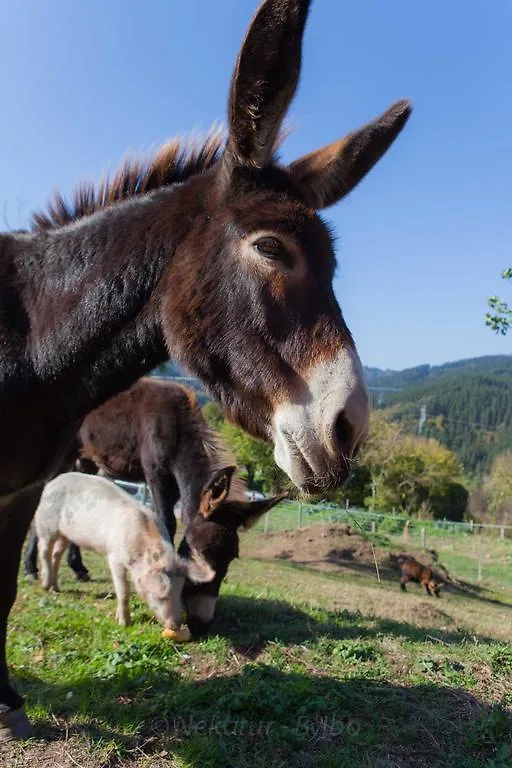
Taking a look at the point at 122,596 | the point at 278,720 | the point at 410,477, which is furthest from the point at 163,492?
the point at 410,477

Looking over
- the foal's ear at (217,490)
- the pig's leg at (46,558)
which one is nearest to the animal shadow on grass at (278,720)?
the foal's ear at (217,490)

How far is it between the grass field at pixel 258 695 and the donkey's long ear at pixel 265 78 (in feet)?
10.6

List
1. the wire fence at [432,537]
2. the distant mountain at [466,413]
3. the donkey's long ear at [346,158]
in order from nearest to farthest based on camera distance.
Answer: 1. the donkey's long ear at [346,158]
2. the wire fence at [432,537]
3. the distant mountain at [466,413]

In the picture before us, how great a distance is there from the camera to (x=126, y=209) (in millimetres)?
2688

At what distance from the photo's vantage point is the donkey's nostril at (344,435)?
195 cm

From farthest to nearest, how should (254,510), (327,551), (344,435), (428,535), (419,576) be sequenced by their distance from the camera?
1. (428,535)
2. (327,551)
3. (419,576)
4. (254,510)
5. (344,435)

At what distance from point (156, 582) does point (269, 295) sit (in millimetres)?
4133

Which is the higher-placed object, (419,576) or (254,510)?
(254,510)

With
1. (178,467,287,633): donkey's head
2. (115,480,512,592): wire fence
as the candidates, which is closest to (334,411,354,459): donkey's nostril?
(178,467,287,633): donkey's head

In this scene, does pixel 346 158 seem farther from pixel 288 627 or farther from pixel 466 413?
pixel 466 413

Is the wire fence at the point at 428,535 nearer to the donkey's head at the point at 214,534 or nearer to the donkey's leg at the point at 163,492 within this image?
the donkey's leg at the point at 163,492

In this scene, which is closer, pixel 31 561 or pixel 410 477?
pixel 31 561

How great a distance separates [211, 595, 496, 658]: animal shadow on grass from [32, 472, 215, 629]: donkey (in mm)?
653

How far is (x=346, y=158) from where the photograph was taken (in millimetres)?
2643
